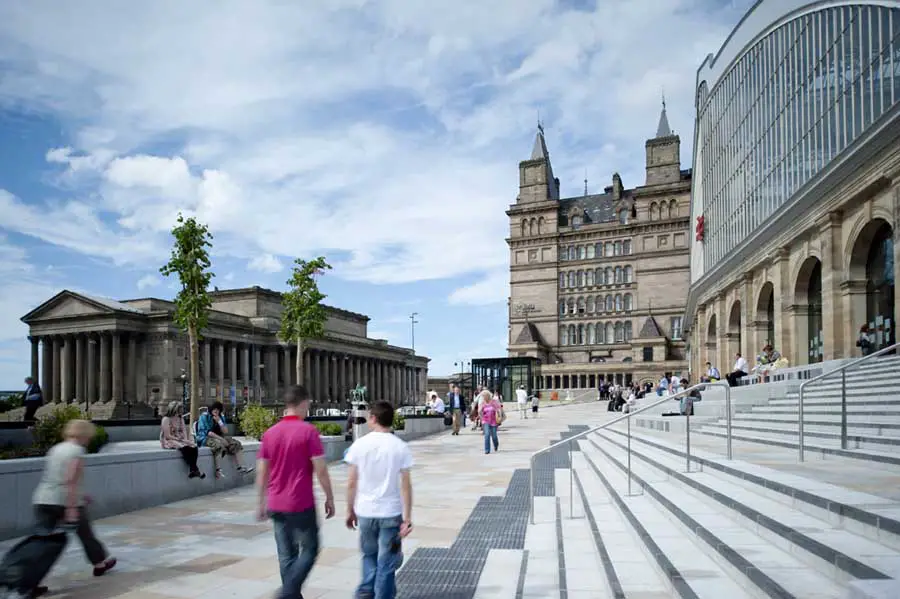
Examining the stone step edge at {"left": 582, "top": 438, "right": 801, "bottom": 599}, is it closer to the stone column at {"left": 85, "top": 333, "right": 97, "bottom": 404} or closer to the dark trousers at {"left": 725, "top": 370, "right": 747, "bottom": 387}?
the dark trousers at {"left": 725, "top": 370, "right": 747, "bottom": 387}

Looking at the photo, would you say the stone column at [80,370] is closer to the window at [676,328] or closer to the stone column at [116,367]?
the stone column at [116,367]

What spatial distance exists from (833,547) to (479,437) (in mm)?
24037

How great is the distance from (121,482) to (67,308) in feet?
210

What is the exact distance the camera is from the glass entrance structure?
245ft

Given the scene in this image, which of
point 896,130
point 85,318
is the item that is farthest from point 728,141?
point 85,318

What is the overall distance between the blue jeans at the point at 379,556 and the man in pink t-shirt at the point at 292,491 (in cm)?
46

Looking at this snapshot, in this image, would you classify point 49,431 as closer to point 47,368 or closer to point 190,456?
point 190,456

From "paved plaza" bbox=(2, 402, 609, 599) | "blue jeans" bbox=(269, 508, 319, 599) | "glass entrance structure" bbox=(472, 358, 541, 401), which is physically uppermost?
"blue jeans" bbox=(269, 508, 319, 599)

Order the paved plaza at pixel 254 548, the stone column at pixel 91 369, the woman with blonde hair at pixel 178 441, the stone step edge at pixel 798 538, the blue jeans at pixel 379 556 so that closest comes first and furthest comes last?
the stone step edge at pixel 798 538
the blue jeans at pixel 379 556
the paved plaza at pixel 254 548
the woman with blonde hair at pixel 178 441
the stone column at pixel 91 369

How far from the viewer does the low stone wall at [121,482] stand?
9.58 metres

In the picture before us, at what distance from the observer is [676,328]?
85.9 metres

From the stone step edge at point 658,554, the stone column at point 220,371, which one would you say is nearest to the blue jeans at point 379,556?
the stone step edge at point 658,554

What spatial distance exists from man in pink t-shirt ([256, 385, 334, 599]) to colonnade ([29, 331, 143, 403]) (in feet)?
215

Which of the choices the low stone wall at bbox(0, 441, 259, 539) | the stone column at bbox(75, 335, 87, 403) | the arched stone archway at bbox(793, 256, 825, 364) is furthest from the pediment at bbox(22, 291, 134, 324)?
the arched stone archway at bbox(793, 256, 825, 364)
